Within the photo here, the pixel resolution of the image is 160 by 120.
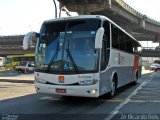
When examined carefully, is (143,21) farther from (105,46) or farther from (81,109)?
(81,109)

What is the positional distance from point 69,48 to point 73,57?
377mm

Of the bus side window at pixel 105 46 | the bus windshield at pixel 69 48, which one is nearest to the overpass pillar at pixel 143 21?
the bus side window at pixel 105 46

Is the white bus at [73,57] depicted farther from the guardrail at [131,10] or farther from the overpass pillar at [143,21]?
the overpass pillar at [143,21]

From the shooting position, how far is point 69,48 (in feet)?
42.5

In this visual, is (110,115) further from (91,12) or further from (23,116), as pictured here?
(91,12)

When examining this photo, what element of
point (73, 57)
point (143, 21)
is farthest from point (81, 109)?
point (143, 21)

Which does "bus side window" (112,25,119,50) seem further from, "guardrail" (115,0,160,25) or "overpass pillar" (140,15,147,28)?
"overpass pillar" (140,15,147,28)

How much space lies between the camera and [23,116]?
417 inches

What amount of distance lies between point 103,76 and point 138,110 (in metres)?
2.15

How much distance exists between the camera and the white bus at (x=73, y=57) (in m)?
12.6

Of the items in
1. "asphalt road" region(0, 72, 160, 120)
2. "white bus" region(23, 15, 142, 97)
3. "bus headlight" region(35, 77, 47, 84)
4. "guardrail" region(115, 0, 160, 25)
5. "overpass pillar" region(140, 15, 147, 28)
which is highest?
"guardrail" region(115, 0, 160, 25)

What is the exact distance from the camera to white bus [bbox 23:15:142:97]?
12.6 meters

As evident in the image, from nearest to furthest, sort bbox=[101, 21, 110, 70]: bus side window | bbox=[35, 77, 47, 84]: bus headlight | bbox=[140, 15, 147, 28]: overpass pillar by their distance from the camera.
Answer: bbox=[35, 77, 47, 84]: bus headlight, bbox=[101, 21, 110, 70]: bus side window, bbox=[140, 15, 147, 28]: overpass pillar

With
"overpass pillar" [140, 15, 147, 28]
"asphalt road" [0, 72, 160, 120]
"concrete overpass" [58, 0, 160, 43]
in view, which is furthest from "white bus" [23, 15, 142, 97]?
"overpass pillar" [140, 15, 147, 28]
